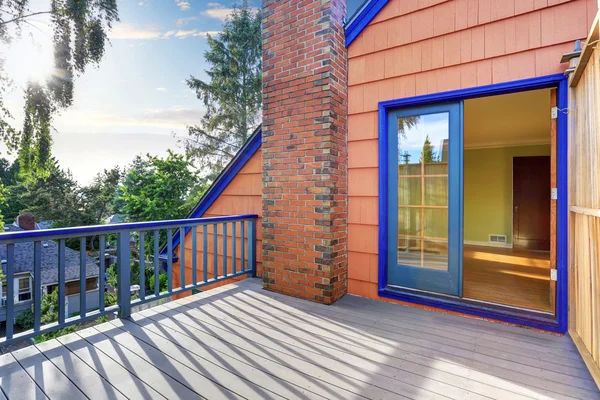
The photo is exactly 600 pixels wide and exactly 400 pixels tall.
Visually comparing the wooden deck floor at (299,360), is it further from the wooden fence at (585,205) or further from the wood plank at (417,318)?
the wooden fence at (585,205)

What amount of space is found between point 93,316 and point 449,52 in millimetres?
3613

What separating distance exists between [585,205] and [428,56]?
165 centimetres

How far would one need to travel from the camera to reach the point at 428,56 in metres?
2.59

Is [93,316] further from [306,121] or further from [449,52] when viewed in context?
[449,52]

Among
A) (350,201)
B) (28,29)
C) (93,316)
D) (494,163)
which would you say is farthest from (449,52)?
(28,29)

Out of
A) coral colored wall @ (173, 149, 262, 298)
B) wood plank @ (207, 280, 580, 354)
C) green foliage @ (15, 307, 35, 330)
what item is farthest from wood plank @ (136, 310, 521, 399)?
green foliage @ (15, 307, 35, 330)

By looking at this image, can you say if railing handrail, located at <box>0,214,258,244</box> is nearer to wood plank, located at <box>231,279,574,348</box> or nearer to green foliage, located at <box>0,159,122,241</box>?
wood plank, located at <box>231,279,574,348</box>

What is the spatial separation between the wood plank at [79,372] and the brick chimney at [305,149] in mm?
1680

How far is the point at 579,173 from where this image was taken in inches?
73.5

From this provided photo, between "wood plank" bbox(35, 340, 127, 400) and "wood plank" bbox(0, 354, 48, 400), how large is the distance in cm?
13

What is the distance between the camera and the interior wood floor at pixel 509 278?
267 centimetres

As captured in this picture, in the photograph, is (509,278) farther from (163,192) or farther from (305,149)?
(163,192)

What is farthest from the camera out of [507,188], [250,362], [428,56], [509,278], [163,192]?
[163,192]

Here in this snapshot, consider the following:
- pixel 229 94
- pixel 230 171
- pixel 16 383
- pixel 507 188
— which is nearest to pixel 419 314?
pixel 16 383
